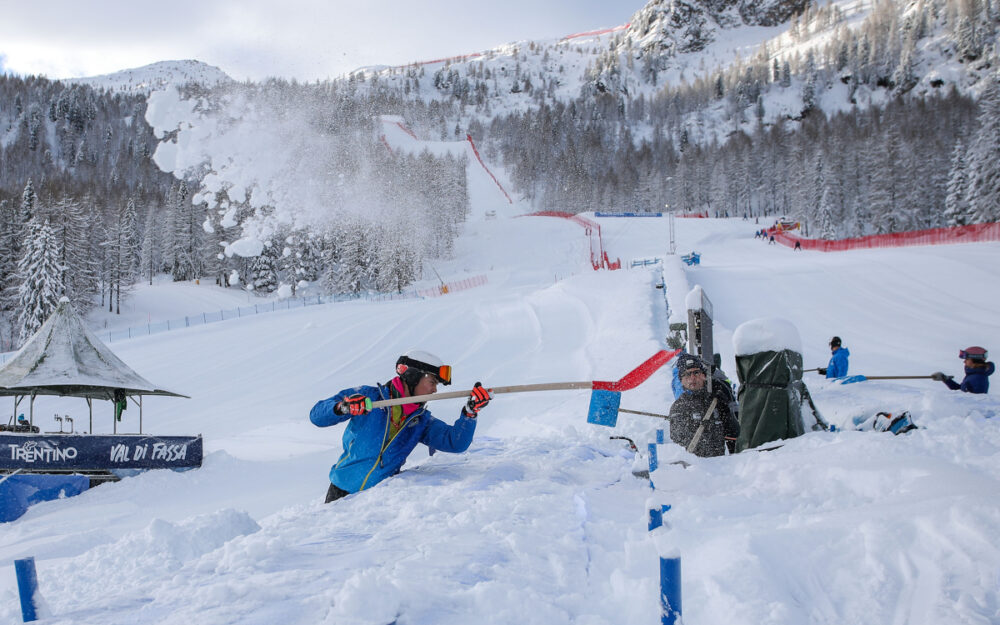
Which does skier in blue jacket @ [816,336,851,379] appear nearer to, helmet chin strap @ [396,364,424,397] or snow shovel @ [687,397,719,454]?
snow shovel @ [687,397,719,454]

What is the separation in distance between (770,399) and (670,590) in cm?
333

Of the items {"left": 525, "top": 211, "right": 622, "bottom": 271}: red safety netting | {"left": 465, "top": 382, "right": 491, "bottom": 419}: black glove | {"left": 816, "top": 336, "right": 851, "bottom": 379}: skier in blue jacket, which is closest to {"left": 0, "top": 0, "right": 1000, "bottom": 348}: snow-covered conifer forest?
{"left": 525, "top": 211, "right": 622, "bottom": 271}: red safety netting

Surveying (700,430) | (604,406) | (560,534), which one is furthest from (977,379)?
(560,534)

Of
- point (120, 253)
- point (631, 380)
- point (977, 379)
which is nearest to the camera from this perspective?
point (631, 380)

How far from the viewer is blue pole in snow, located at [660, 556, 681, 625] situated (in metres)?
1.77

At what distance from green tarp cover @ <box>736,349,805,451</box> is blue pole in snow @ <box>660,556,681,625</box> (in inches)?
125

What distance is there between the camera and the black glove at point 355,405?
460cm

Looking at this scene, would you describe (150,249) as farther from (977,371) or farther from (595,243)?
(977,371)

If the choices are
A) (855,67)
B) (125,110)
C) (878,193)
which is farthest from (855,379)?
(125,110)

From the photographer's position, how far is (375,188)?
65188mm

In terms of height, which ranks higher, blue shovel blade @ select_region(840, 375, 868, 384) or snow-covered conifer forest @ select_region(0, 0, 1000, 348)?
snow-covered conifer forest @ select_region(0, 0, 1000, 348)

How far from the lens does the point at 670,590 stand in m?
1.83

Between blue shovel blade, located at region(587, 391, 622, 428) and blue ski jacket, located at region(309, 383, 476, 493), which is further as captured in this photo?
blue shovel blade, located at region(587, 391, 622, 428)

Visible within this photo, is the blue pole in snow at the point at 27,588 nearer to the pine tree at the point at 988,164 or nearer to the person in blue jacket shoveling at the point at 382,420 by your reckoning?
the person in blue jacket shoveling at the point at 382,420
